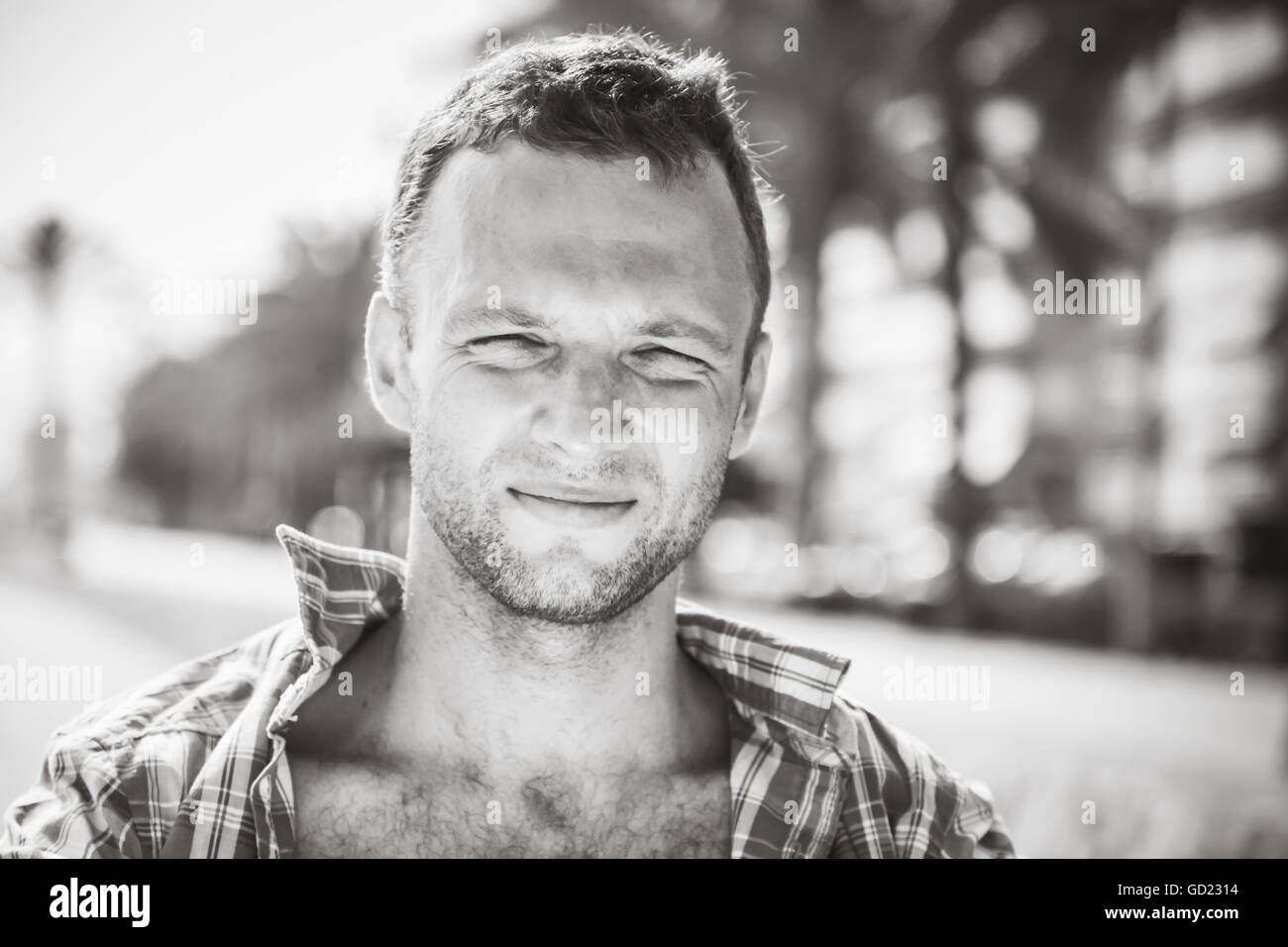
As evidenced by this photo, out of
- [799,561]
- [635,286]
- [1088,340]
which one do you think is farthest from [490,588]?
[1088,340]

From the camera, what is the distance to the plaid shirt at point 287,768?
1.92 metres

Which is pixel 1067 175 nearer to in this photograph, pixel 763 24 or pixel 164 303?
pixel 763 24

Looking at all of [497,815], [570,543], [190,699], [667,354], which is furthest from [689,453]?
[190,699]

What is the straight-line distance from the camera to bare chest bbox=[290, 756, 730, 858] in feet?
7.02

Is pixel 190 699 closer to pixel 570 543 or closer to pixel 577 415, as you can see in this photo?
pixel 570 543

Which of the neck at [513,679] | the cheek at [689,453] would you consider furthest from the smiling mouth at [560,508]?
the neck at [513,679]

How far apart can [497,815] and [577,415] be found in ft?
2.93

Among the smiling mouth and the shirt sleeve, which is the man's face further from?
the shirt sleeve

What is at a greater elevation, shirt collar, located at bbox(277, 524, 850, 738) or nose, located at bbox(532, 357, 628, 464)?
nose, located at bbox(532, 357, 628, 464)

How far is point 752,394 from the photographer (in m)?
2.50

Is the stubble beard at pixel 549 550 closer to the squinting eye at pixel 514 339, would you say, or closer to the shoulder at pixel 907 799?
the squinting eye at pixel 514 339

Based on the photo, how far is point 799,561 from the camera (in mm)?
A: 13086

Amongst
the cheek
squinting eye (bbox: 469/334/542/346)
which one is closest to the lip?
the cheek

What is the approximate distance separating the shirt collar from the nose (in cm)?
64
